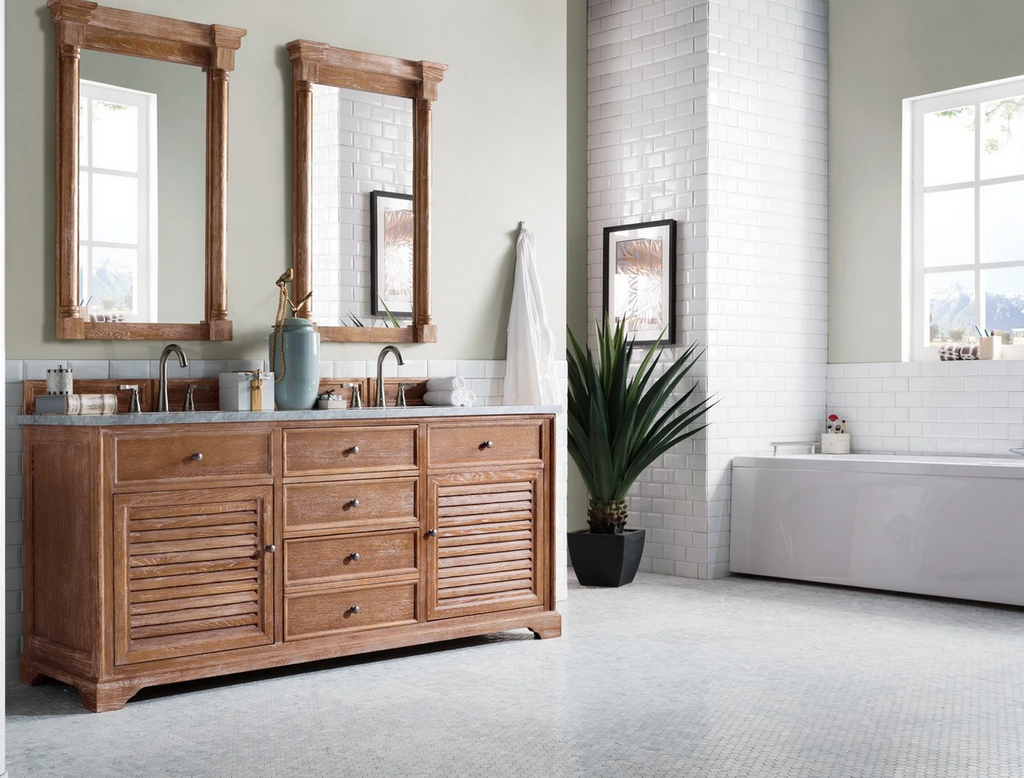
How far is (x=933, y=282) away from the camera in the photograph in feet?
21.2

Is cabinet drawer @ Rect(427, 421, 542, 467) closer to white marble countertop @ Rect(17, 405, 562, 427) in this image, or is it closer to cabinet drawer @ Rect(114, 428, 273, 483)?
white marble countertop @ Rect(17, 405, 562, 427)

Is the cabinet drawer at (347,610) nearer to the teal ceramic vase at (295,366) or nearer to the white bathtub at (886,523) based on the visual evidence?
the teal ceramic vase at (295,366)

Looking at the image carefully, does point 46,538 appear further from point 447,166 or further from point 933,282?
point 933,282

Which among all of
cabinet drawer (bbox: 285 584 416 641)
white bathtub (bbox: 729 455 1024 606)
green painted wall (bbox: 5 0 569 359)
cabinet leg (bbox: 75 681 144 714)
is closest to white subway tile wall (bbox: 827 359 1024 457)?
white bathtub (bbox: 729 455 1024 606)

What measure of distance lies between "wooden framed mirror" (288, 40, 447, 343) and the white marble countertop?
2.05ft

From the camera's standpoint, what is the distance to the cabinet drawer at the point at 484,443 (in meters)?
4.44

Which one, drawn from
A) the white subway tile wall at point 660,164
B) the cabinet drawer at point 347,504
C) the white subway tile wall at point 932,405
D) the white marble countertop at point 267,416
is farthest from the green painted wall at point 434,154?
the white subway tile wall at point 932,405

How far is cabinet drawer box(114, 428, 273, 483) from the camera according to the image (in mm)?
3703

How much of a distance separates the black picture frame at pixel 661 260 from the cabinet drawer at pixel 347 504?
219 centimetres

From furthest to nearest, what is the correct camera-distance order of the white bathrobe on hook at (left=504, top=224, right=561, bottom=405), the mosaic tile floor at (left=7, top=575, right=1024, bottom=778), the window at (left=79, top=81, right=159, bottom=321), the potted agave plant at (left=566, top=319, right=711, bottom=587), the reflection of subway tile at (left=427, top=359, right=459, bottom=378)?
the potted agave plant at (left=566, top=319, right=711, bottom=587)
the white bathrobe on hook at (left=504, top=224, right=561, bottom=405)
the reflection of subway tile at (left=427, top=359, right=459, bottom=378)
the window at (left=79, top=81, right=159, bottom=321)
the mosaic tile floor at (left=7, top=575, right=1024, bottom=778)

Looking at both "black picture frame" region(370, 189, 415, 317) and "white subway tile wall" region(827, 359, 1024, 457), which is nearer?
"black picture frame" region(370, 189, 415, 317)

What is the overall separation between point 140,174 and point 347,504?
1420mm

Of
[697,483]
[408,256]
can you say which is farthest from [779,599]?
[408,256]

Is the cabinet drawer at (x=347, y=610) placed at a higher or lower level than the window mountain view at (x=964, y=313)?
lower
